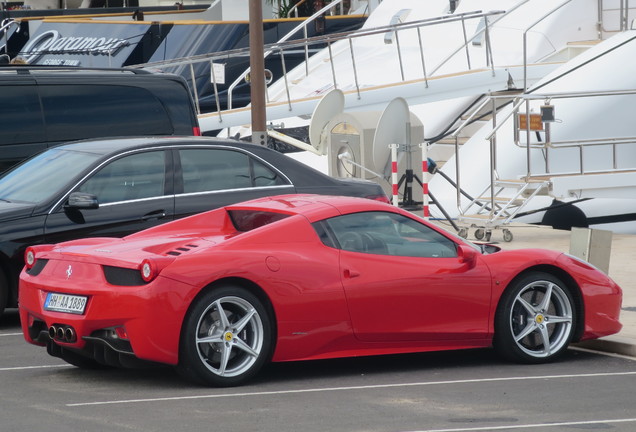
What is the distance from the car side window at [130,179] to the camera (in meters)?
10.3

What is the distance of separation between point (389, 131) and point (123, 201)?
6.70 m

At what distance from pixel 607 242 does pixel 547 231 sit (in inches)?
206

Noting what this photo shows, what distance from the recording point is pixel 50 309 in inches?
310

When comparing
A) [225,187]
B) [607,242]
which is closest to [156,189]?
[225,187]

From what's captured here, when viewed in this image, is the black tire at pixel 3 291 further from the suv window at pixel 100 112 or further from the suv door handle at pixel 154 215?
the suv window at pixel 100 112

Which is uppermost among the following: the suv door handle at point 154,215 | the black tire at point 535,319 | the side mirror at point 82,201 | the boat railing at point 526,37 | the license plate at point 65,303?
the boat railing at point 526,37

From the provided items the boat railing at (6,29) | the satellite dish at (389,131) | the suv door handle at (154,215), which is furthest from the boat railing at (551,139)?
the boat railing at (6,29)

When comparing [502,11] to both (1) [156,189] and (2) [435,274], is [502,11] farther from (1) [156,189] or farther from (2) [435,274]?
(2) [435,274]

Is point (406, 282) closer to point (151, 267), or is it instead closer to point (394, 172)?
point (151, 267)

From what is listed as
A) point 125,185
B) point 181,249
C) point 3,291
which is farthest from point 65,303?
point 125,185

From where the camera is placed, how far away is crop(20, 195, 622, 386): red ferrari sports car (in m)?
7.51

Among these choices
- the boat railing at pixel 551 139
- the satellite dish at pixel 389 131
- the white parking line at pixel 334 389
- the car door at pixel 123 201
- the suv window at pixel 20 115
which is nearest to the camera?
the white parking line at pixel 334 389

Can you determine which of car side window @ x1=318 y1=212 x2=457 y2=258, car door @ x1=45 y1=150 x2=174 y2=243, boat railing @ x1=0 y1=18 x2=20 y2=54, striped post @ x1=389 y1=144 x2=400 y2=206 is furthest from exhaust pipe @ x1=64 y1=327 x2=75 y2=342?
boat railing @ x1=0 y1=18 x2=20 y2=54

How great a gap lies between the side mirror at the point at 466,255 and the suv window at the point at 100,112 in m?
5.06
